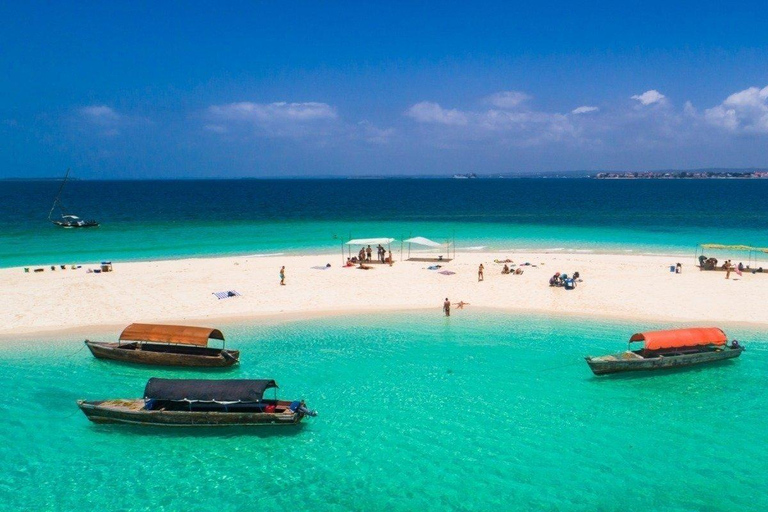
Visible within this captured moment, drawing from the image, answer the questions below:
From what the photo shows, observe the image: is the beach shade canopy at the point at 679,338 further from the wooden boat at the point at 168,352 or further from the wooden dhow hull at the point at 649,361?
the wooden boat at the point at 168,352

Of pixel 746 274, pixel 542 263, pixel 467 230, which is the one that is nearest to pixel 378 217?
pixel 467 230

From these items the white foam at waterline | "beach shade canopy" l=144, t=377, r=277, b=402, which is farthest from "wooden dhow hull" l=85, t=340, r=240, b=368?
the white foam at waterline

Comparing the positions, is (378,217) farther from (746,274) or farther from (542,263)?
(746,274)

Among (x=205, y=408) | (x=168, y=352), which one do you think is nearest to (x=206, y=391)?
(x=205, y=408)

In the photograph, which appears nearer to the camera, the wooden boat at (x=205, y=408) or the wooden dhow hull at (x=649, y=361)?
the wooden boat at (x=205, y=408)

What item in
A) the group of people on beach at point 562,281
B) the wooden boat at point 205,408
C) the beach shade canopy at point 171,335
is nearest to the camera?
the wooden boat at point 205,408

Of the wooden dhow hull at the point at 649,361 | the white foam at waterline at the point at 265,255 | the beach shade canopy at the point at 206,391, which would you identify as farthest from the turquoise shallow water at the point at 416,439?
the white foam at waterline at the point at 265,255
